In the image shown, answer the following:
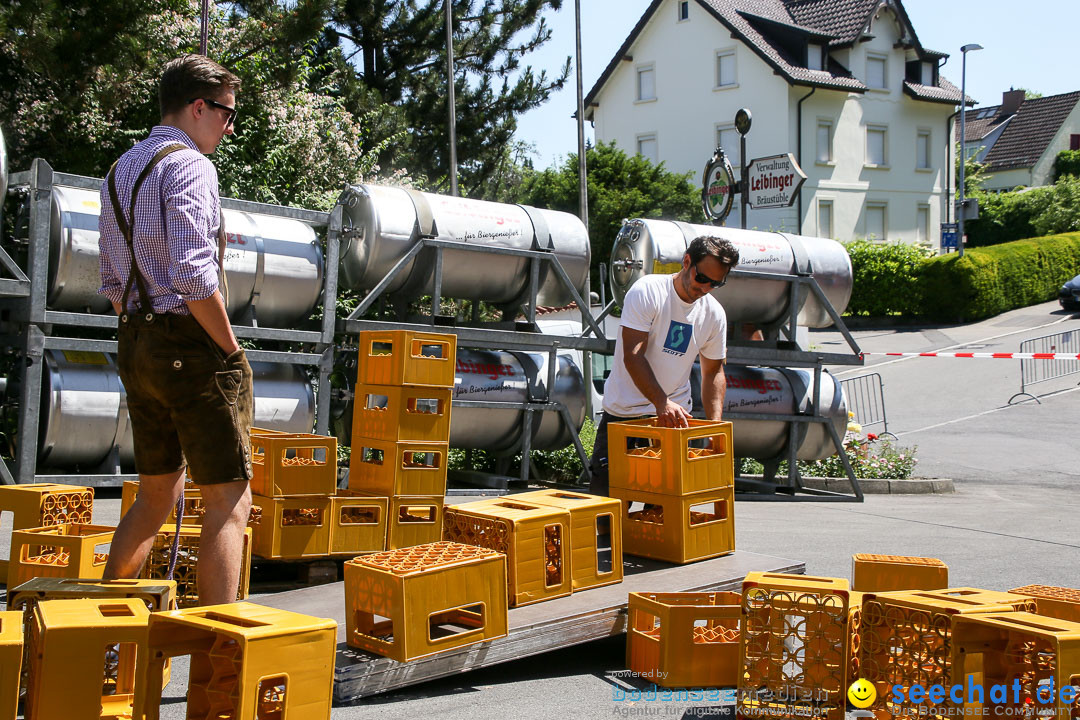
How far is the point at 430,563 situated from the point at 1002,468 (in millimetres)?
11844

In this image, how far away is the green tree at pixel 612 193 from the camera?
108 feet

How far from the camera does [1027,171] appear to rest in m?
58.7

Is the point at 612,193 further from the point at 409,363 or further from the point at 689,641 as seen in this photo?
the point at 689,641

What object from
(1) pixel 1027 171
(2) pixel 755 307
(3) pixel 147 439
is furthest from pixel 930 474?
(1) pixel 1027 171

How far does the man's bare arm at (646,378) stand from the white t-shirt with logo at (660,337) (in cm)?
5

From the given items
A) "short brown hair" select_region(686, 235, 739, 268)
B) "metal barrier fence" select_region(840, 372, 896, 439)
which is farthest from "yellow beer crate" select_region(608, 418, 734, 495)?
"metal barrier fence" select_region(840, 372, 896, 439)

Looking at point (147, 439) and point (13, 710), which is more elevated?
point (147, 439)

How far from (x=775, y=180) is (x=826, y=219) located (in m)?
25.2

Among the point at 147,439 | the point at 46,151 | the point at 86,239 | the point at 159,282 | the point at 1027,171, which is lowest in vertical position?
the point at 147,439

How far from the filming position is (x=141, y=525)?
13.0 feet

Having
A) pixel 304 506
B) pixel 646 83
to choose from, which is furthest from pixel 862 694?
pixel 646 83

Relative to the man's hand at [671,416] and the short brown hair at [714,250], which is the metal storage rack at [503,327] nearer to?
the short brown hair at [714,250]

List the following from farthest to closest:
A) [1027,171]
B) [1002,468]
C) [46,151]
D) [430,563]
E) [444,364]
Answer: [1027,171] < [1002,468] < [46,151] < [444,364] < [430,563]

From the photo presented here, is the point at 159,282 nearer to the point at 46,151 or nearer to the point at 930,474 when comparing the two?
the point at 46,151
